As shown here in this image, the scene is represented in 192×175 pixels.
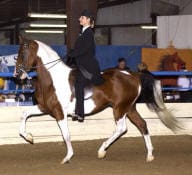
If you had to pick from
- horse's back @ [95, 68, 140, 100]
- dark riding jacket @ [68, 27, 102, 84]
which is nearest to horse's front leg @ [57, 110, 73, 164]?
dark riding jacket @ [68, 27, 102, 84]

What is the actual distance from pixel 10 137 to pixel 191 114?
378 centimetres

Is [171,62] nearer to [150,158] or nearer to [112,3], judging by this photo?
[150,158]

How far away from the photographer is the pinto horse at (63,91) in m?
8.25

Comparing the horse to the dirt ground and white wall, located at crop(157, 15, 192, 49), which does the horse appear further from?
the dirt ground

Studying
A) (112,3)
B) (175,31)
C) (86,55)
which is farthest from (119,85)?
(112,3)

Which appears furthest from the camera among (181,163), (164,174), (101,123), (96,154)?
(101,123)

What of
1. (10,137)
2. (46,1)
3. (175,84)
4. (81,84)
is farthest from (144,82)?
(46,1)

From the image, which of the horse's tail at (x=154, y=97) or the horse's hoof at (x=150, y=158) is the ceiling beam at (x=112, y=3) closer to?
the horse's tail at (x=154, y=97)

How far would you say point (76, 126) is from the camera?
10242 millimetres

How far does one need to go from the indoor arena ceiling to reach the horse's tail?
16831mm

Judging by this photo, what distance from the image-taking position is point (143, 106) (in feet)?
35.1

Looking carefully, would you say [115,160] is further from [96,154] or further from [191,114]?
[191,114]

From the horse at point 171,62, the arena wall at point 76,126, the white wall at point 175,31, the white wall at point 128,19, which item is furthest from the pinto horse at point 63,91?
the white wall at point 128,19

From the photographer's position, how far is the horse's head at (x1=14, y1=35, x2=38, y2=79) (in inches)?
323
